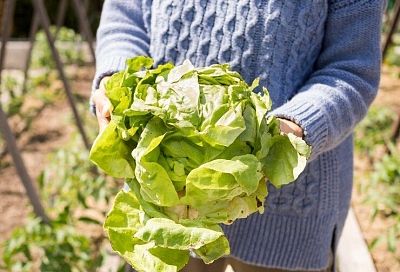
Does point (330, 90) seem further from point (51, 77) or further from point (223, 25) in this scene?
point (51, 77)

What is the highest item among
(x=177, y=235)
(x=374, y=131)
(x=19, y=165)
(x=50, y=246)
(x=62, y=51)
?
(x=177, y=235)

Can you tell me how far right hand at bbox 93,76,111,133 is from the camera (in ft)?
4.32

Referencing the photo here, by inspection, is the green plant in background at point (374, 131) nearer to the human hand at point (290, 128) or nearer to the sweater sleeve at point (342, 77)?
the sweater sleeve at point (342, 77)

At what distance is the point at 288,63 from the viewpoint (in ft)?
4.82

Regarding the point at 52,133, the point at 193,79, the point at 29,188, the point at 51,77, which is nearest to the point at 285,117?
the point at 193,79

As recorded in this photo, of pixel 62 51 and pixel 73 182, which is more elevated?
pixel 73 182

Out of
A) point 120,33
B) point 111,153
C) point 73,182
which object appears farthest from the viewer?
point 73,182

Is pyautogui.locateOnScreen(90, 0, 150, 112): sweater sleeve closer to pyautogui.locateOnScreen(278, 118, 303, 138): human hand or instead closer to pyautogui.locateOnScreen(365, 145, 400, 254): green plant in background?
pyautogui.locateOnScreen(278, 118, 303, 138): human hand

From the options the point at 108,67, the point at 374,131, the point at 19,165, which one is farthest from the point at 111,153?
the point at 374,131

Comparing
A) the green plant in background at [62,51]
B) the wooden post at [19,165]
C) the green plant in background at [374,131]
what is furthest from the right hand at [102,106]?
the green plant in background at [62,51]

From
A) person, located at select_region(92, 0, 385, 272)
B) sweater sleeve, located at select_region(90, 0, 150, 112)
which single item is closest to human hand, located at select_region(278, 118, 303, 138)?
person, located at select_region(92, 0, 385, 272)

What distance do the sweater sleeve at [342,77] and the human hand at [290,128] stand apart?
0.04ft

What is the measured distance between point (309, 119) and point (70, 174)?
1.69 m

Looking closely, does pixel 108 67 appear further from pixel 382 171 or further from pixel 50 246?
pixel 382 171
